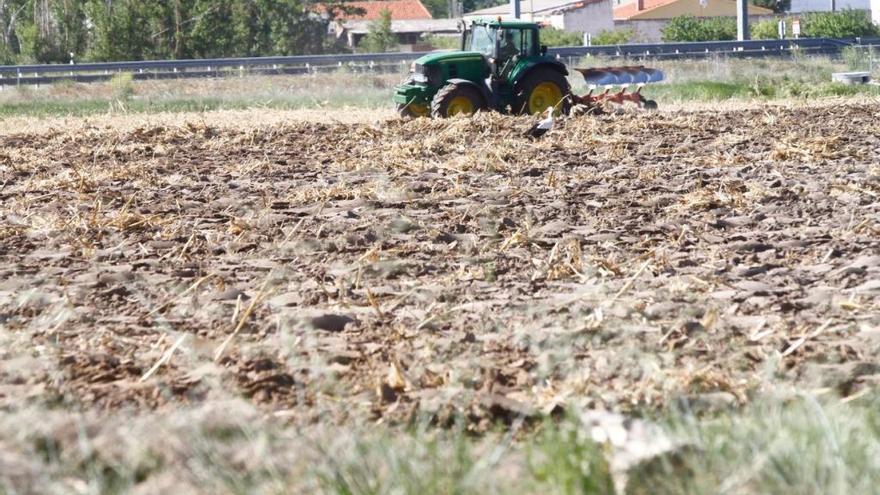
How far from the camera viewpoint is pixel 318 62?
35.9 metres

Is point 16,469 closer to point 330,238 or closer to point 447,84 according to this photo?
point 330,238

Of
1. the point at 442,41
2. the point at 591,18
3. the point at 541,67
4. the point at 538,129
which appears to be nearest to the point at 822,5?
the point at 591,18

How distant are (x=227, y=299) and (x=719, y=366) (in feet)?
7.79

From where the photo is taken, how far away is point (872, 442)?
11.3ft

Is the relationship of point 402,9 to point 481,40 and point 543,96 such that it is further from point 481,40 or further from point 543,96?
point 543,96

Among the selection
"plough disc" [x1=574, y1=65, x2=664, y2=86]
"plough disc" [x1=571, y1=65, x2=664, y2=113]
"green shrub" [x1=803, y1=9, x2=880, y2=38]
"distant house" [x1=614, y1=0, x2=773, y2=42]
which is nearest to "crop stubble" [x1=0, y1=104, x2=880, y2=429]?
"plough disc" [x1=571, y1=65, x2=664, y2=113]

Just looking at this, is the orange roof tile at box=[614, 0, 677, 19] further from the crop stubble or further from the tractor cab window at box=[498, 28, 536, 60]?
the crop stubble

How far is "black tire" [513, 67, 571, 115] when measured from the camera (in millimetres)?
19234

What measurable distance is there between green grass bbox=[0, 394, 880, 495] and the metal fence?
29615 millimetres

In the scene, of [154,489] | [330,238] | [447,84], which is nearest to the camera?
[154,489]

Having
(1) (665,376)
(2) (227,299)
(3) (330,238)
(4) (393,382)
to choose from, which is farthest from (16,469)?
(3) (330,238)

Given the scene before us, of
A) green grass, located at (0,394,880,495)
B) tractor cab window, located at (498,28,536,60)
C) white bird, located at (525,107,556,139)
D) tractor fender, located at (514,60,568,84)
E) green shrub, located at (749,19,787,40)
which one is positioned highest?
green shrub, located at (749,19,787,40)

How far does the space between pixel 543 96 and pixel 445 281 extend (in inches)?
536

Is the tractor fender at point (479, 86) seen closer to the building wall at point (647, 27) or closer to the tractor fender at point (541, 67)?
the tractor fender at point (541, 67)
